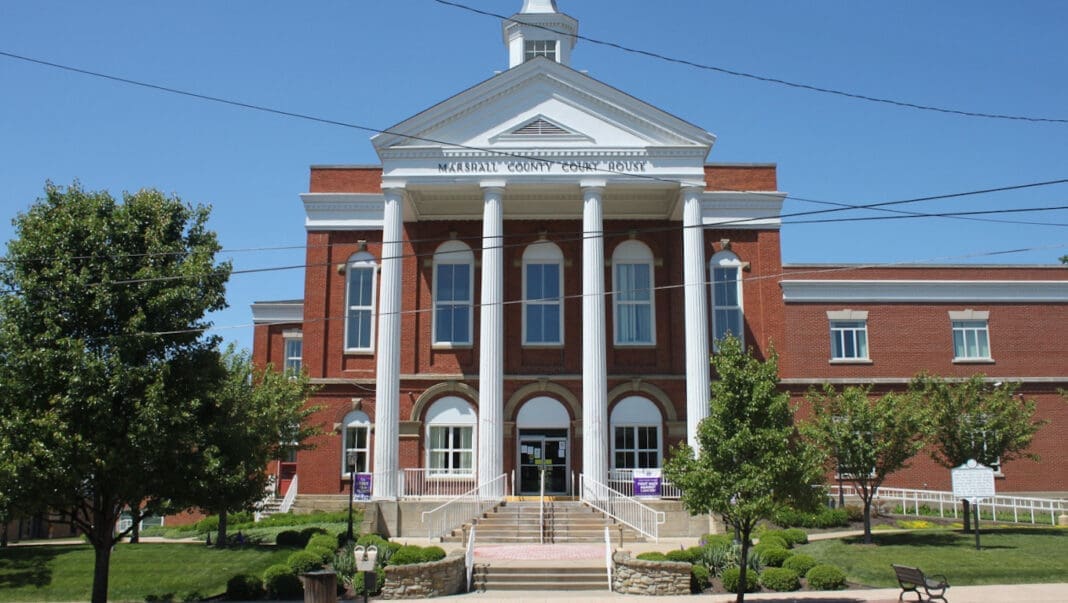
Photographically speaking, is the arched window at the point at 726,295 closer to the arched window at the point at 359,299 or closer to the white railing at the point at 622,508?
the white railing at the point at 622,508

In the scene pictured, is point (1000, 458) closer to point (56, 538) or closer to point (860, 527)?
point (860, 527)

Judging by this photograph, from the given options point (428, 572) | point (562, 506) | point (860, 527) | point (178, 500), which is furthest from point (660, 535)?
point (178, 500)

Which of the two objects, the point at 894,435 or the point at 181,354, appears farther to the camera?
the point at 894,435

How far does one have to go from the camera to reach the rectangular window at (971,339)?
37.6m

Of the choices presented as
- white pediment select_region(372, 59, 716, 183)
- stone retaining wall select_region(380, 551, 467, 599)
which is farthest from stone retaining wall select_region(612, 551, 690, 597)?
white pediment select_region(372, 59, 716, 183)

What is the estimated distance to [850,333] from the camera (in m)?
37.6

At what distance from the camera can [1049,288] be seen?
37906mm

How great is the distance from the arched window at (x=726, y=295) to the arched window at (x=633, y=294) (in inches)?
95.8

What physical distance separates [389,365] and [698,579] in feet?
45.8

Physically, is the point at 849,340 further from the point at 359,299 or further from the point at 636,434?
the point at 359,299

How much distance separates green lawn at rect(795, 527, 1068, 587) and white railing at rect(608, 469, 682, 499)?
18.0ft

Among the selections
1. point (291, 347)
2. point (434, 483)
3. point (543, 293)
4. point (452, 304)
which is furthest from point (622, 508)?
point (291, 347)

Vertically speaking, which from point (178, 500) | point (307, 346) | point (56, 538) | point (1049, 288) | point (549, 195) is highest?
point (549, 195)

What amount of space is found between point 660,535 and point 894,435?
7444 millimetres
